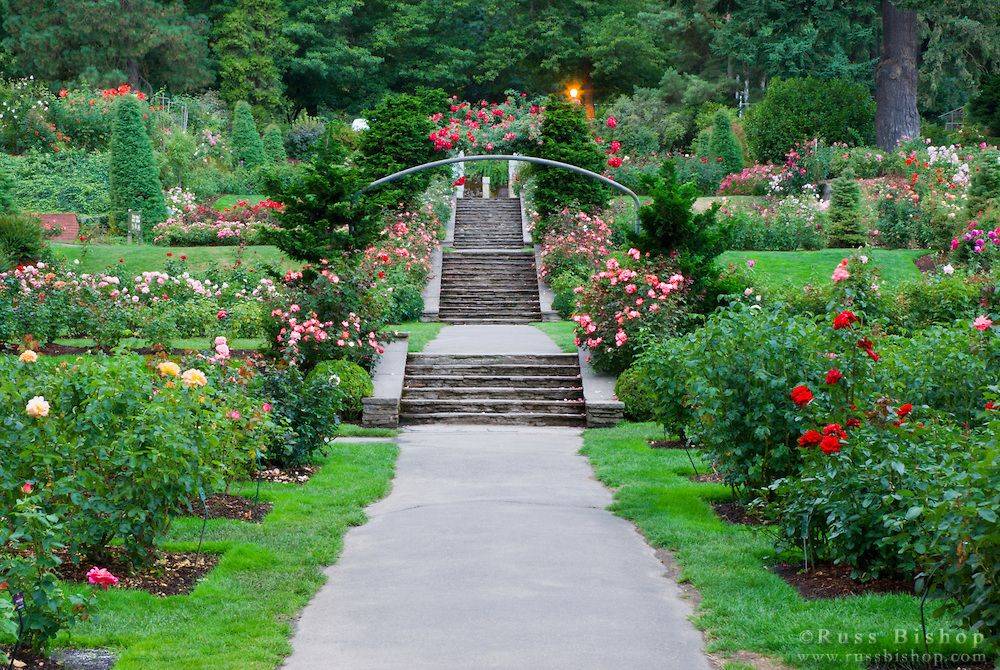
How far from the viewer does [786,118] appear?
1224 inches

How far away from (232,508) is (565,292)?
13557mm

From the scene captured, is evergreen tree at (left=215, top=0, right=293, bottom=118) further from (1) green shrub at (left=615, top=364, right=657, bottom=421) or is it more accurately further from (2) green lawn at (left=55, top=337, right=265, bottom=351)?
(1) green shrub at (left=615, top=364, right=657, bottom=421)

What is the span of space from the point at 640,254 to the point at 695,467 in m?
5.86

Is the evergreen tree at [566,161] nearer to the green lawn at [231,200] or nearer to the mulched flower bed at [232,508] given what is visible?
the green lawn at [231,200]

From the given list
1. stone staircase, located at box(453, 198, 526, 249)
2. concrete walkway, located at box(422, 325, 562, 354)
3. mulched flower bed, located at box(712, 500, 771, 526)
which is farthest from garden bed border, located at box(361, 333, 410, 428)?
stone staircase, located at box(453, 198, 526, 249)

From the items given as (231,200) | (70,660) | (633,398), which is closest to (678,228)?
(633,398)

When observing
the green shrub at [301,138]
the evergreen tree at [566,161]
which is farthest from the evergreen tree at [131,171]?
the green shrub at [301,138]

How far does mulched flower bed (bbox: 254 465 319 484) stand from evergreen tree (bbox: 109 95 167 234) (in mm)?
17533

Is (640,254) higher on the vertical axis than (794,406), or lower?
higher

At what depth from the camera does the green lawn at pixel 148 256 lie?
74.8 feet

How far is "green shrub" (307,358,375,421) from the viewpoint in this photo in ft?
48.6

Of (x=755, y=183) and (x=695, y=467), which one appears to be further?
(x=755, y=183)

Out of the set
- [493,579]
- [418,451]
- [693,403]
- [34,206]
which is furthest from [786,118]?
[493,579]

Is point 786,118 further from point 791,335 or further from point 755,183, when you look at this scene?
point 791,335
